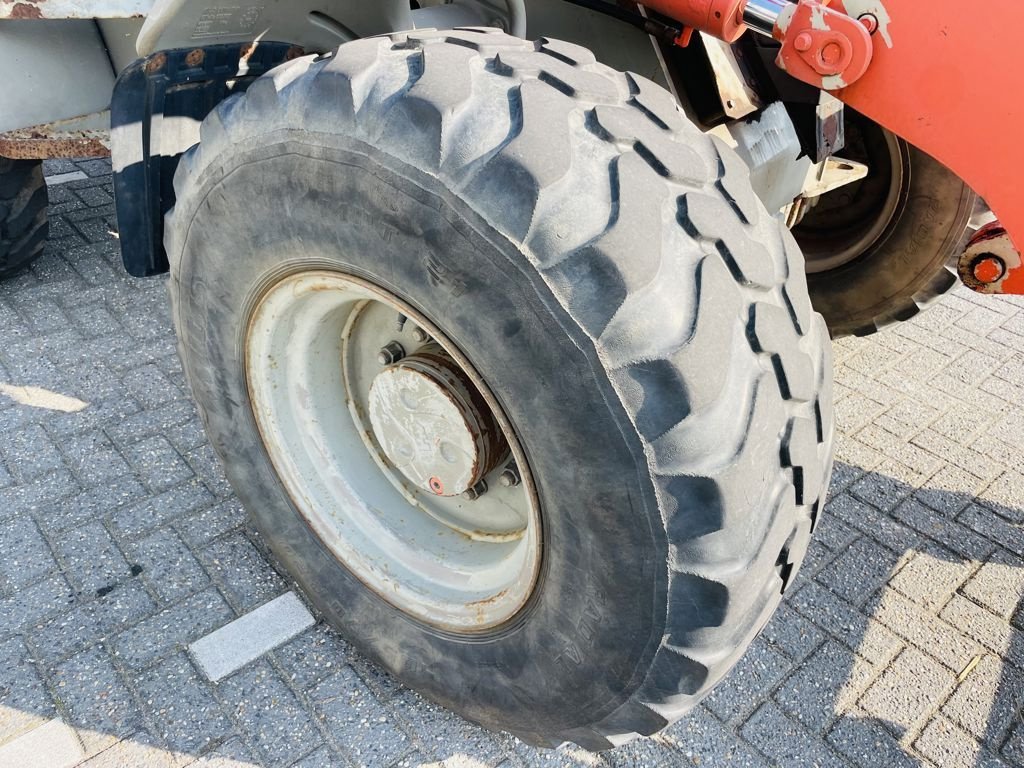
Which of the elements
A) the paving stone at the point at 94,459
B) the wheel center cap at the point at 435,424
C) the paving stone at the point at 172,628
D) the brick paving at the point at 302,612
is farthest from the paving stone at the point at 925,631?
the paving stone at the point at 94,459

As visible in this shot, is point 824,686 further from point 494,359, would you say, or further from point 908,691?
point 494,359

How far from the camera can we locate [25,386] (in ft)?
9.51

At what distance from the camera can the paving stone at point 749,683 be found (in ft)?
6.79

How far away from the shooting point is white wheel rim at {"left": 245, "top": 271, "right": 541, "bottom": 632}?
1739mm

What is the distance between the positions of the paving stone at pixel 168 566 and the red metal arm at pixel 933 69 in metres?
1.92

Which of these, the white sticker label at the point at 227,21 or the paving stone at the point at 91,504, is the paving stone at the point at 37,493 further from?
the white sticker label at the point at 227,21

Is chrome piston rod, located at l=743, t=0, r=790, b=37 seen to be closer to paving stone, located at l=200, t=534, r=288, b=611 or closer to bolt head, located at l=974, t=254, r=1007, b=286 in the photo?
bolt head, located at l=974, t=254, r=1007, b=286

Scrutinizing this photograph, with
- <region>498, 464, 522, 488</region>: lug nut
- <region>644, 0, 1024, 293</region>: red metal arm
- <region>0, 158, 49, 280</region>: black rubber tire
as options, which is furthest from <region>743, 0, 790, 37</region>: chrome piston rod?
<region>0, 158, 49, 280</region>: black rubber tire

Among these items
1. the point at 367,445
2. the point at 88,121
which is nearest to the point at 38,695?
the point at 367,445

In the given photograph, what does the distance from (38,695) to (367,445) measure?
→ 963mm

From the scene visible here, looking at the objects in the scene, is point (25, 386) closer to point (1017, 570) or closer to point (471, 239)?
point (471, 239)

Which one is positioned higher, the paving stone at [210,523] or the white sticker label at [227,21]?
the white sticker label at [227,21]

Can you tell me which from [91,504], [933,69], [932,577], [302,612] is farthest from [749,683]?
[91,504]

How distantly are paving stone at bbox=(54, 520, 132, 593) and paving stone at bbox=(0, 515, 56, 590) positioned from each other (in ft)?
0.14
